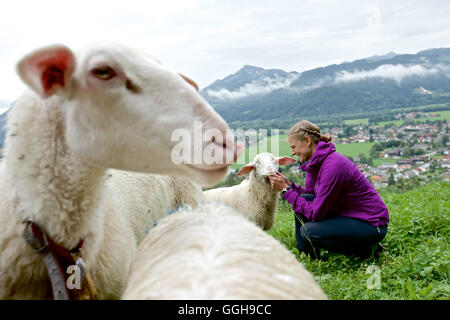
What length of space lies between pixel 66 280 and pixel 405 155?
32853mm

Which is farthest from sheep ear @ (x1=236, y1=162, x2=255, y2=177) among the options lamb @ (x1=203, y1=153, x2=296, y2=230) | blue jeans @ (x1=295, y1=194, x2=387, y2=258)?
blue jeans @ (x1=295, y1=194, x2=387, y2=258)

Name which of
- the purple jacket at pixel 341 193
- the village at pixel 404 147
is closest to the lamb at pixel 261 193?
the purple jacket at pixel 341 193

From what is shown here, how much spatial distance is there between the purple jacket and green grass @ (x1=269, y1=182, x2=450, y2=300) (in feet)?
1.47

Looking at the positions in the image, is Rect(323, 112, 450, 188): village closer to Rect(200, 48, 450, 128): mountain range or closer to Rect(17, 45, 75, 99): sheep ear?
Rect(200, 48, 450, 128): mountain range

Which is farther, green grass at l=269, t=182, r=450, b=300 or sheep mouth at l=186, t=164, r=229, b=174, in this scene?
green grass at l=269, t=182, r=450, b=300

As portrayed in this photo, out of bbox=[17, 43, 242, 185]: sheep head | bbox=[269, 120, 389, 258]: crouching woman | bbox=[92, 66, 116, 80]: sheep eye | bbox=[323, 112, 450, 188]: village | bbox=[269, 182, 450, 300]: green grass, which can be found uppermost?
bbox=[92, 66, 116, 80]: sheep eye

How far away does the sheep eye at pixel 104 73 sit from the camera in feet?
5.40

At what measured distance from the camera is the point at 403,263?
3.27 m

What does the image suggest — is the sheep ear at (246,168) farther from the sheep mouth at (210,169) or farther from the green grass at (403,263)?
the sheep mouth at (210,169)

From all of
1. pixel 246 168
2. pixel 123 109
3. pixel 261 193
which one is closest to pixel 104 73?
pixel 123 109

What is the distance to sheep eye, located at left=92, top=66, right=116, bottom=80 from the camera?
1.65 m

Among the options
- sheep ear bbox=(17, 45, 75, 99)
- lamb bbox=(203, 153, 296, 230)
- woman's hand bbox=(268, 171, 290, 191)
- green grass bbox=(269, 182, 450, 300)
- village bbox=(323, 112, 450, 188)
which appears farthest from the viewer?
village bbox=(323, 112, 450, 188)

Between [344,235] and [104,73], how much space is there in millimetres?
3145

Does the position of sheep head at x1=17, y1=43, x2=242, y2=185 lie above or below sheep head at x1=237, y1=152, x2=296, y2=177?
above
